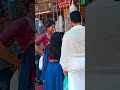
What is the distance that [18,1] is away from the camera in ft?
9.59

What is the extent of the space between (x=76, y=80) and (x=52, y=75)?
947mm

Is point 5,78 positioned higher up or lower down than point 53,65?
higher up

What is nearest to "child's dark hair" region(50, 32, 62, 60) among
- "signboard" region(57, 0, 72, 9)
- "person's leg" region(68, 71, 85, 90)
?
"person's leg" region(68, 71, 85, 90)

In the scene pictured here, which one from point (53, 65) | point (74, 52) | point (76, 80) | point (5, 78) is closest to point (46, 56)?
point (53, 65)

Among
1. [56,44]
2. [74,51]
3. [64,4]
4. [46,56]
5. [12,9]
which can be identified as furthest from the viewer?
[64,4]

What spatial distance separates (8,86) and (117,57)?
41.1 inches

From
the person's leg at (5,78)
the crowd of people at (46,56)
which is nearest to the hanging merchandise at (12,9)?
the crowd of people at (46,56)

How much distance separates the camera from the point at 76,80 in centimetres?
455

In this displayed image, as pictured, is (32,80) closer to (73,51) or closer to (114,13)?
(114,13)

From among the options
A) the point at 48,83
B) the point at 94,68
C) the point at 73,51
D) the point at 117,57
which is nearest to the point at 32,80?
the point at 94,68

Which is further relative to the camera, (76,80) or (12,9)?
(76,80)

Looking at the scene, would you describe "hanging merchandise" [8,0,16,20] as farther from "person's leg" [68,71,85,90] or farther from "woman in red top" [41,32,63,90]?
"woman in red top" [41,32,63,90]

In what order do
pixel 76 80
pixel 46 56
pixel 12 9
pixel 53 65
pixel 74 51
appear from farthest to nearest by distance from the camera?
pixel 46 56 < pixel 53 65 < pixel 76 80 < pixel 74 51 < pixel 12 9

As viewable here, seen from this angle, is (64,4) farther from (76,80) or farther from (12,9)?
(12,9)
